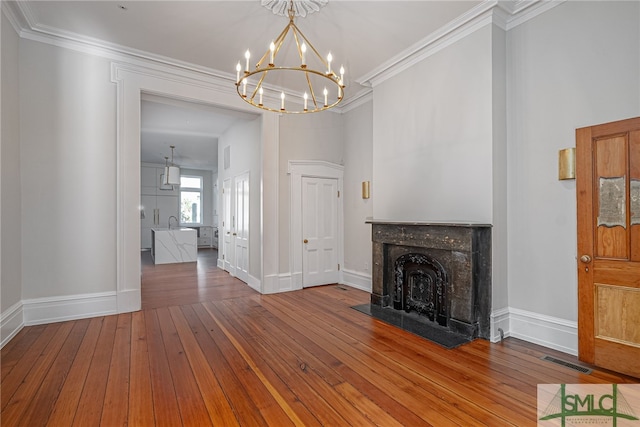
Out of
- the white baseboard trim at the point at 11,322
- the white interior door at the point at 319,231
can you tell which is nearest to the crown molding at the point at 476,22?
the white interior door at the point at 319,231

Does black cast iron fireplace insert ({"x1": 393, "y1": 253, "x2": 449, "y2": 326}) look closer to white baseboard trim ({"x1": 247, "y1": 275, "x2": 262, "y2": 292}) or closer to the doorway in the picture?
the doorway

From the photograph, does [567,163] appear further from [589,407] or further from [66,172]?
[66,172]

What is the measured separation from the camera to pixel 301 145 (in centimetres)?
566

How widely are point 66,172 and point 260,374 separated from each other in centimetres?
345

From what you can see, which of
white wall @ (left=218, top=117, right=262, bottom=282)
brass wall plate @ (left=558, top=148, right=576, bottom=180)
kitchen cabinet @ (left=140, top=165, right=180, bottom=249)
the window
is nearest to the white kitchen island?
white wall @ (left=218, top=117, right=262, bottom=282)

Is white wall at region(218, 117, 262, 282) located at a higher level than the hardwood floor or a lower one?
higher

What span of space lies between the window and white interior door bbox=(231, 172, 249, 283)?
7.18m

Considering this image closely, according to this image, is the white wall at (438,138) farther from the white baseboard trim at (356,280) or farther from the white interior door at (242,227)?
the white interior door at (242,227)

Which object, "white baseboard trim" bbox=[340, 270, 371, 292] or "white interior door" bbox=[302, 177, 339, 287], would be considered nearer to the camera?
"white baseboard trim" bbox=[340, 270, 371, 292]

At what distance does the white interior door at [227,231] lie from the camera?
722cm

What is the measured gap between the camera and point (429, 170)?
400 cm

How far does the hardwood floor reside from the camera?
206 centimetres

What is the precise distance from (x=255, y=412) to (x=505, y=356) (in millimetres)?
2313

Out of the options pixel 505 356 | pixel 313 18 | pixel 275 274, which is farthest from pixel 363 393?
pixel 313 18
